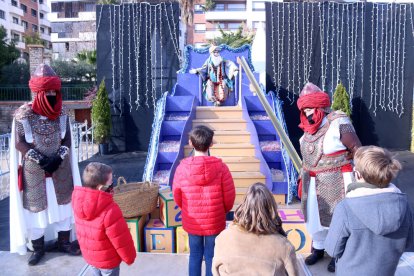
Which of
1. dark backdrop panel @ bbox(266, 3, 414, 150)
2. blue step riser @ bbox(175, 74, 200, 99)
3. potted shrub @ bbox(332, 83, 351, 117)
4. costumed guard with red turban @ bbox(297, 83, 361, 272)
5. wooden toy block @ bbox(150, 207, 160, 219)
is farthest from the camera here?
dark backdrop panel @ bbox(266, 3, 414, 150)

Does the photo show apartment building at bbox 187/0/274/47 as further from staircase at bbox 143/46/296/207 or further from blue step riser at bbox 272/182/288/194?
blue step riser at bbox 272/182/288/194

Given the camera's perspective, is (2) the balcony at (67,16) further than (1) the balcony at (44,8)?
No

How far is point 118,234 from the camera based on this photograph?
2.38 metres

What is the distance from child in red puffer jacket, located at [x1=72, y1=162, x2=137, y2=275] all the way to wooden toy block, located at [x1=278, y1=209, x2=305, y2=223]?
5.69 ft

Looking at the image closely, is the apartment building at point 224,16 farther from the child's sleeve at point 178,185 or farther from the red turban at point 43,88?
the child's sleeve at point 178,185

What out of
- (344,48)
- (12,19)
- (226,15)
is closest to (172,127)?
(344,48)

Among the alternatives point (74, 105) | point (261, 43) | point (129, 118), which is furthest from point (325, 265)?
point (74, 105)

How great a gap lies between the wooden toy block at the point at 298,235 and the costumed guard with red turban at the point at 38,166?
1.98 m

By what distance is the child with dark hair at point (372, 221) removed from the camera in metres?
1.87

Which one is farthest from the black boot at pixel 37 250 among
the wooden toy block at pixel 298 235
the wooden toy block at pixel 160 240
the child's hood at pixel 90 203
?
the wooden toy block at pixel 298 235

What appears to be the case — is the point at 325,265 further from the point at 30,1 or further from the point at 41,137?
the point at 30,1

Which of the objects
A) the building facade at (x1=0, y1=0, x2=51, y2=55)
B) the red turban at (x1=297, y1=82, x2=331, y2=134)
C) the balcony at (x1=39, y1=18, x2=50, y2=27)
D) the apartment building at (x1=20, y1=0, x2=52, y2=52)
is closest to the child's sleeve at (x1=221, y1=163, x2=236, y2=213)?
the red turban at (x1=297, y1=82, x2=331, y2=134)

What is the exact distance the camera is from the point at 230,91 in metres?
7.68

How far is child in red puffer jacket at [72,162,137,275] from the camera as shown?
2359 millimetres
